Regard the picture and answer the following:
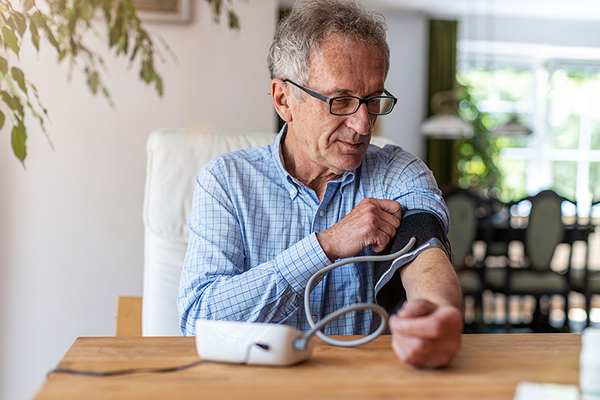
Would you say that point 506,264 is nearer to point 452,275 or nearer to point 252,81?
point 252,81

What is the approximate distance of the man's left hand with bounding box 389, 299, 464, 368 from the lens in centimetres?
60

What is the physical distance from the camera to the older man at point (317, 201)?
3.03ft

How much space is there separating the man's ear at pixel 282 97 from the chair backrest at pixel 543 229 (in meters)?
2.27

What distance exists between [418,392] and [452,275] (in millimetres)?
322

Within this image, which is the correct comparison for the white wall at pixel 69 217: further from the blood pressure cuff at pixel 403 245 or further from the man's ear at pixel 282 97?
the blood pressure cuff at pixel 403 245

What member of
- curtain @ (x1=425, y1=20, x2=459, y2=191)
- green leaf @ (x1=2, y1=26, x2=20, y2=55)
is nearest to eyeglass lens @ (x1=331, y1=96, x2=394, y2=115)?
green leaf @ (x1=2, y1=26, x2=20, y2=55)

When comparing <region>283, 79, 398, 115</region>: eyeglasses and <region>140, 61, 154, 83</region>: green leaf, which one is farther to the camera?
<region>140, 61, 154, 83</region>: green leaf

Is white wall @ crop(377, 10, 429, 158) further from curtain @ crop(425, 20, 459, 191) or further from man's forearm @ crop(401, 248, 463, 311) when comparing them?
man's forearm @ crop(401, 248, 463, 311)

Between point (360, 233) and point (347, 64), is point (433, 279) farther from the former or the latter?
point (347, 64)

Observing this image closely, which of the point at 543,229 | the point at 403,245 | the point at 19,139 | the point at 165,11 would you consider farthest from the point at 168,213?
the point at 543,229

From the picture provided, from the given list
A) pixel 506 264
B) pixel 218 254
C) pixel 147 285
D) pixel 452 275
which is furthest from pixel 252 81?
pixel 506 264

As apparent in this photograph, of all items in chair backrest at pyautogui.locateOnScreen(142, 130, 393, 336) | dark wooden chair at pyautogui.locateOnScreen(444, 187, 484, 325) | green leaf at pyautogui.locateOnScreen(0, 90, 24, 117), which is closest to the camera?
green leaf at pyautogui.locateOnScreen(0, 90, 24, 117)

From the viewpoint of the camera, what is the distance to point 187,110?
2.21 m

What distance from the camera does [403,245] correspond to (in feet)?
3.00
